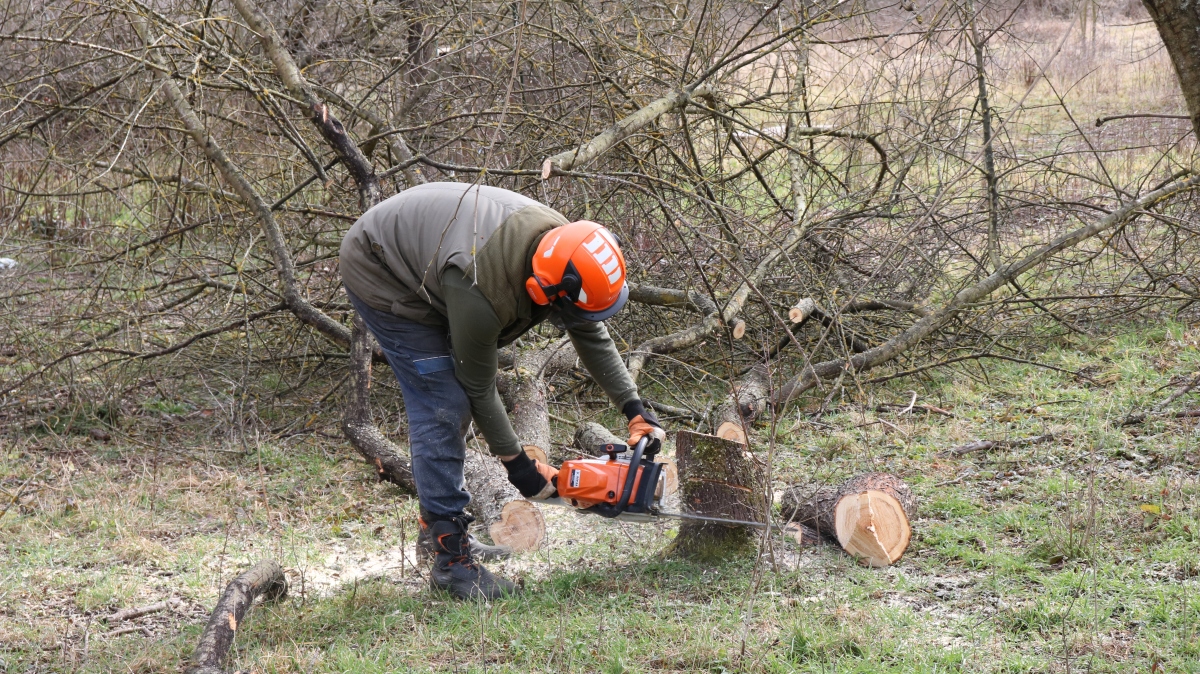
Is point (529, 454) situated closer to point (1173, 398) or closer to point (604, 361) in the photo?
point (604, 361)

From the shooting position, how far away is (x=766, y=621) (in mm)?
3238

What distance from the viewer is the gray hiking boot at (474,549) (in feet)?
13.2

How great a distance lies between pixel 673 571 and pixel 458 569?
0.86 m

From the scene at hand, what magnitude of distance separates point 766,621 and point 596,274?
1319 mm

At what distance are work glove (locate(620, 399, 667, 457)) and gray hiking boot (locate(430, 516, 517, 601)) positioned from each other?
798 millimetres

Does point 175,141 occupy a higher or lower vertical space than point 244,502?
higher

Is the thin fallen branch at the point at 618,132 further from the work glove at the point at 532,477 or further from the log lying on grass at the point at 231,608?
the log lying on grass at the point at 231,608

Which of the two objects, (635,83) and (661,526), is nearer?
(661,526)

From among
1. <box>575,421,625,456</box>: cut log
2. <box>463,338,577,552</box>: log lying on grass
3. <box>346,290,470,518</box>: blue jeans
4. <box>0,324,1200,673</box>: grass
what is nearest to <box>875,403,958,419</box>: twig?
<box>0,324,1200,673</box>: grass

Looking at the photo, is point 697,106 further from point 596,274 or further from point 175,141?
point 175,141

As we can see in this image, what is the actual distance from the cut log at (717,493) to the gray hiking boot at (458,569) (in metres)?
0.78

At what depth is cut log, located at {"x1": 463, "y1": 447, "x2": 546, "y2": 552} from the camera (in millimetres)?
4297

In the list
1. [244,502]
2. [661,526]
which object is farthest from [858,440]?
[244,502]

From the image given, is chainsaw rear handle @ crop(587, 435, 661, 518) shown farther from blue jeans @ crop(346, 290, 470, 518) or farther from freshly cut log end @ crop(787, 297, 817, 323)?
freshly cut log end @ crop(787, 297, 817, 323)
